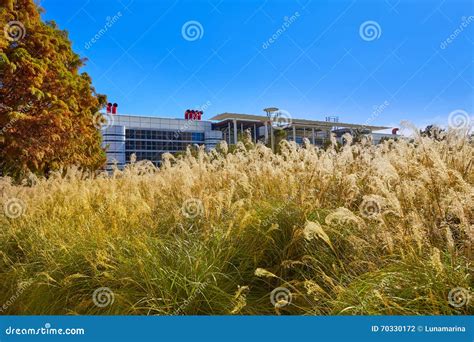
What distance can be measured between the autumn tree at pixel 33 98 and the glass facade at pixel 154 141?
5449cm

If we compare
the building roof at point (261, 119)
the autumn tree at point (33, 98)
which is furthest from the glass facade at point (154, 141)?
the autumn tree at point (33, 98)

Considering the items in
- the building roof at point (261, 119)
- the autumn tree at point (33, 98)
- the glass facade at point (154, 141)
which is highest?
the building roof at point (261, 119)

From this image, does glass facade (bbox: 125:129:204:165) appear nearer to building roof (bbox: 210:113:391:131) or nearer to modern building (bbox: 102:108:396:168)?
modern building (bbox: 102:108:396:168)

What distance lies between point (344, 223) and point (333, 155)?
6.28 ft

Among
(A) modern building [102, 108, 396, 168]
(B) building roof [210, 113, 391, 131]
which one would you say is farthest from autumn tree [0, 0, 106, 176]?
(B) building roof [210, 113, 391, 131]

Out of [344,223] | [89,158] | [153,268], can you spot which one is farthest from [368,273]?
[89,158]

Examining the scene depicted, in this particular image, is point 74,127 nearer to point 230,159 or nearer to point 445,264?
point 230,159

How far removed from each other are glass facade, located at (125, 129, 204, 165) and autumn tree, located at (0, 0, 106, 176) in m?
54.5

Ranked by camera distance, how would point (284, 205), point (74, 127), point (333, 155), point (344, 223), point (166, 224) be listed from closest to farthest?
point (344, 223) → point (284, 205) → point (166, 224) → point (333, 155) → point (74, 127)

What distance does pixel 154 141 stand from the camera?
71.1m

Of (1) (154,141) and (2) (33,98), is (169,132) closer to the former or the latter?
(1) (154,141)

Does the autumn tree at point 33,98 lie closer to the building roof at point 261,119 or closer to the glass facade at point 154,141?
the glass facade at point 154,141

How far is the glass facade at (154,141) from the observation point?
6931 centimetres

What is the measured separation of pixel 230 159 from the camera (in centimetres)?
743
